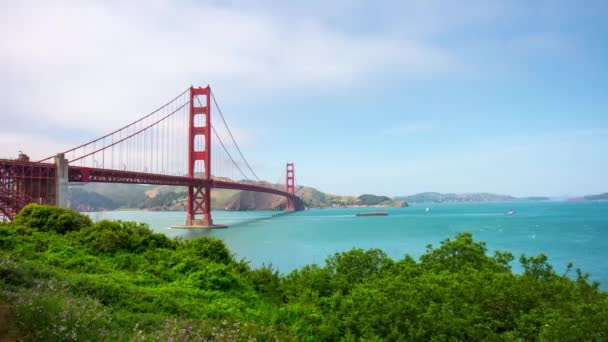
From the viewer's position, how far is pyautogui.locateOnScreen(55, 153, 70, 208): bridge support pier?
28.9 metres

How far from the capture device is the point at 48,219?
13492mm

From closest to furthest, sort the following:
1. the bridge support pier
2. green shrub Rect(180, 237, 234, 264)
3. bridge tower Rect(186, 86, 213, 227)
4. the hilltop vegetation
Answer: the hilltop vegetation < green shrub Rect(180, 237, 234, 264) < the bridge support pier < bridge tower Rect(186, 86, 213, 227)

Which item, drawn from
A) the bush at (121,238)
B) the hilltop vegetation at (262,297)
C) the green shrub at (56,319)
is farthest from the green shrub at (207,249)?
the green shrub at (56,319)

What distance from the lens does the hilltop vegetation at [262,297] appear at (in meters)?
5.44

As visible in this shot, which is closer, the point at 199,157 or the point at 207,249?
the point at 207,249

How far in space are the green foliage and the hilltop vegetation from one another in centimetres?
43

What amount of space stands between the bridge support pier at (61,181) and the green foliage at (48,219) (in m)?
16.5

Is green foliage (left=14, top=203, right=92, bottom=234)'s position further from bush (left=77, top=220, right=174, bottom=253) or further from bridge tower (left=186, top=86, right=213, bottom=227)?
bridge tower (left=186, top=86, right=213, bottom=227)

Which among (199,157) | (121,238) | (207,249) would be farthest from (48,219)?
(199,157)

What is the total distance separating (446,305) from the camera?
21.3ft

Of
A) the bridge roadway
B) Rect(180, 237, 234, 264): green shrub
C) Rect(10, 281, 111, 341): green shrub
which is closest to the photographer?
Rect(10, 281, 111, 341): green shrub

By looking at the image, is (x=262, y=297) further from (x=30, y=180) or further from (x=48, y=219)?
(x=30, y=180)

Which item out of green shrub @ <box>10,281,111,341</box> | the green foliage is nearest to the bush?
the green foliage

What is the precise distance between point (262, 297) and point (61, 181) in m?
24.6
